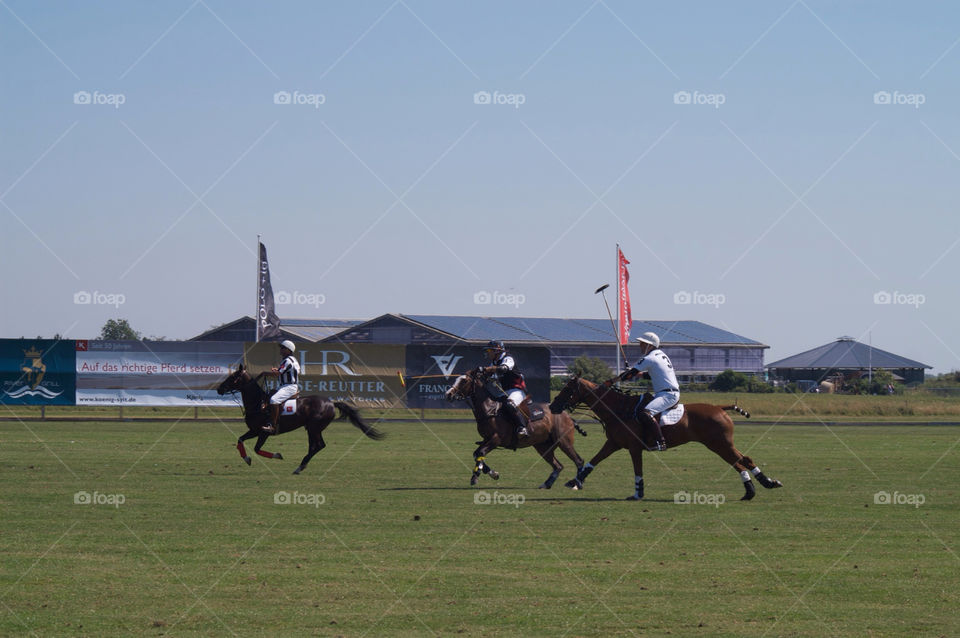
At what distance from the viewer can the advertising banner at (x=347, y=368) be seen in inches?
1838

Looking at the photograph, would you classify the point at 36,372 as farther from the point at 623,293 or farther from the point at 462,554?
the point at 462,554

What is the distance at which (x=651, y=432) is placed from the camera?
59.9 ft

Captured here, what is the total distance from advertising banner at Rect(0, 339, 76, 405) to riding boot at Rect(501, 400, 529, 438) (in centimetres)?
2904

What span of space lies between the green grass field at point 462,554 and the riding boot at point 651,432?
0.89 metres

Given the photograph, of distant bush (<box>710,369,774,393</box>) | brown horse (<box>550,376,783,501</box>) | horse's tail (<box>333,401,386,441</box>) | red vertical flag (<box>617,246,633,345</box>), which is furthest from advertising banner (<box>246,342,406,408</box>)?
distant bush (<box>710,369,774,393</box>)

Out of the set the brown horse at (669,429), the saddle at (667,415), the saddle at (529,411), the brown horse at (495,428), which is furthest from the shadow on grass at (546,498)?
the saddle at (529,411)

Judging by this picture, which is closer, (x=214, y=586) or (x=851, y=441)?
(x=214, y=586)

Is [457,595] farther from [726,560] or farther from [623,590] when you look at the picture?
[726,560]

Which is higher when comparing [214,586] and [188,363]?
[188,363]

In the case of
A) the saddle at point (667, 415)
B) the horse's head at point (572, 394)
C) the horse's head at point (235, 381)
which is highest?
the horse's head at point (235, 381)

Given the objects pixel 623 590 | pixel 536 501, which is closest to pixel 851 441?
pixel 536 501

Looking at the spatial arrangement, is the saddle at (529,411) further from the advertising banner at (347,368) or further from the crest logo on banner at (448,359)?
the crest logo on banner at (448,359)

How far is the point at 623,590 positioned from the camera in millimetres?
10219

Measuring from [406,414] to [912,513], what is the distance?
3491 centimetres
